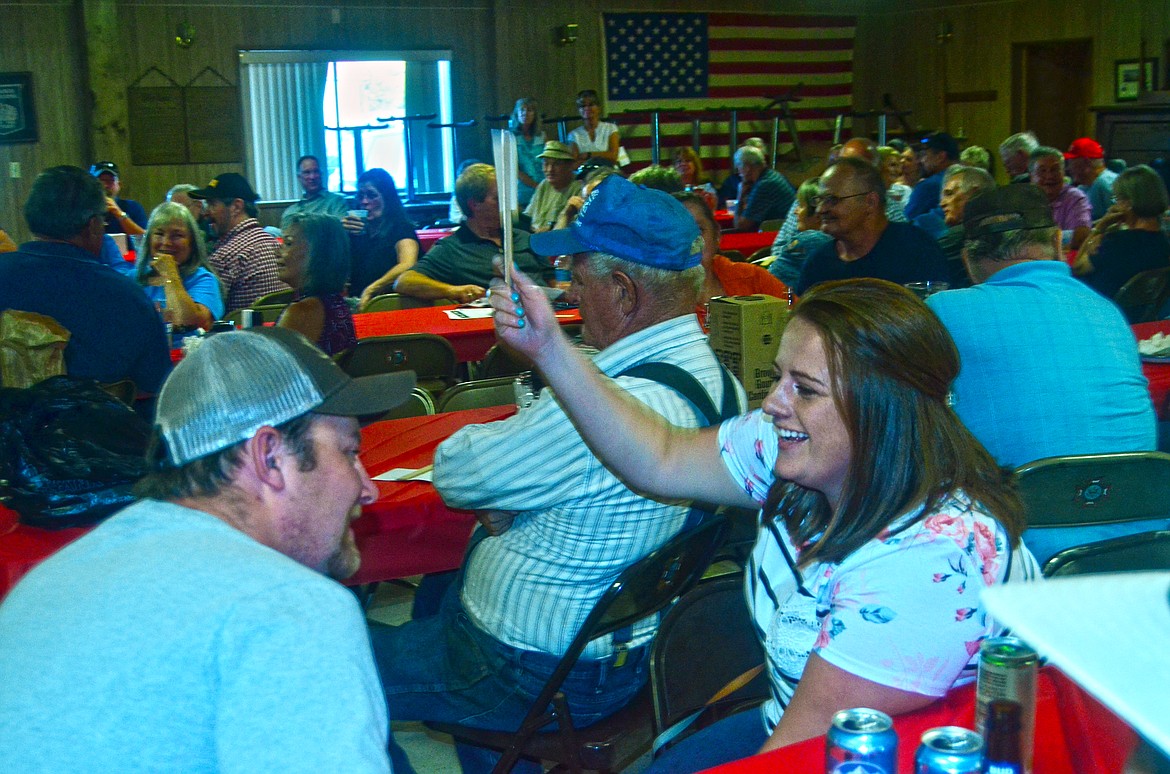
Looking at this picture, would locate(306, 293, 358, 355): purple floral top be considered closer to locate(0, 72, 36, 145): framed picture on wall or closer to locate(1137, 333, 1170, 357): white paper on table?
locate(1137, 333, 1170, 357): white paper on table

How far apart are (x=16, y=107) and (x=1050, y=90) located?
11.7 meters

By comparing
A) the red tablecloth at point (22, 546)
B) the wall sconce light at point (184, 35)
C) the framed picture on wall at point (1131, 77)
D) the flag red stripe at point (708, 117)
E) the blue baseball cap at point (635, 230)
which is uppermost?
the wall sconce light at point (184, 35)

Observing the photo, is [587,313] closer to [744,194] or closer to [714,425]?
[714,425]

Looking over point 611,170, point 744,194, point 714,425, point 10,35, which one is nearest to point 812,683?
point 714,425

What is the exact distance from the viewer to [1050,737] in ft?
4.87

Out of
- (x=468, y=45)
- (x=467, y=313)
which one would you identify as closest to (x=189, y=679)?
(x=467, y=313)

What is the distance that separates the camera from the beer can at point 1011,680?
1257 mm

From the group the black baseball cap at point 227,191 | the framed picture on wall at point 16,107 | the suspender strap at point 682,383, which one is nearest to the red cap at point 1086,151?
the black baseball cap at point 227,191

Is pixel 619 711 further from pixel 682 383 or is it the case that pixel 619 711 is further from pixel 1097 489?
pixel 1097 489

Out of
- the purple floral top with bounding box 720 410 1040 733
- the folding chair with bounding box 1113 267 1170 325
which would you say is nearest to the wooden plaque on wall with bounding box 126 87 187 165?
the folding chair with bounding box 1113 267 1170 325

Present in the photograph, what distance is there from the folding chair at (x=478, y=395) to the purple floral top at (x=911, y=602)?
207cm

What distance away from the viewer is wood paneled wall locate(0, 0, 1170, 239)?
1149 centimetres

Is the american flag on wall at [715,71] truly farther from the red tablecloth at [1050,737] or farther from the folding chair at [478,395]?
the red tablecloth at [1050,737]

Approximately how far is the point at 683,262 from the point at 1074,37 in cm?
1345
